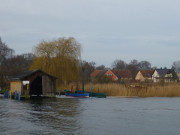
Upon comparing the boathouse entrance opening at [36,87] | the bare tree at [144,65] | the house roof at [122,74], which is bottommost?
the boathouse entrance opening at [36,87]

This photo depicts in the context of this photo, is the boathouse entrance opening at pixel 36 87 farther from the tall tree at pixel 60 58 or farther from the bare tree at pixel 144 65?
the bare tree at pixel 144 65

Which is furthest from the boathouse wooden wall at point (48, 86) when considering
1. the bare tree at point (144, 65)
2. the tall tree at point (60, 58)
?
the bare tree at point (144, 65)

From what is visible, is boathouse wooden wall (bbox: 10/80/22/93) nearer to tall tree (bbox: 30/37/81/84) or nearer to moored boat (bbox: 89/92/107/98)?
tall tree (bbox: 30/37/81/84)

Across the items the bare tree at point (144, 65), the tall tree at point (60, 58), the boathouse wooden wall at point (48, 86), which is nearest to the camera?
the boathouse wooden wall at point (48, 86)

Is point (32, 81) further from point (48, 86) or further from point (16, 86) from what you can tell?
point (16, 86)

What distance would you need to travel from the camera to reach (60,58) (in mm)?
55625

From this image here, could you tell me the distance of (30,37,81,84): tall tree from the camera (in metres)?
55.2

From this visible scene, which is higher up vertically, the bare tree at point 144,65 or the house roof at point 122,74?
the bare tree at point 144,65

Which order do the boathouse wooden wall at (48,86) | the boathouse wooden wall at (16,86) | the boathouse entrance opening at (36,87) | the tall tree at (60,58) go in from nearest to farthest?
the boathouse wooden wall at (16,86) → the boathouse wooden wall at (48,86) → the boathouse entrance opening at (36,87) → the tall tree at (60,58)

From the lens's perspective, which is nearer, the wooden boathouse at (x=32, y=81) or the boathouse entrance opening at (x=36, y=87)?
the wooden boathouse at (x=32, y=81)

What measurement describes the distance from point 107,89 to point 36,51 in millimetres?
17146

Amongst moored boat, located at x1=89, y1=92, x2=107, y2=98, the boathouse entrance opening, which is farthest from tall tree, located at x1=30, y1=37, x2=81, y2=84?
moored boat, located at x1=89, y1=92, x2=107, y2=98

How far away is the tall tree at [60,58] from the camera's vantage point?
181 feet

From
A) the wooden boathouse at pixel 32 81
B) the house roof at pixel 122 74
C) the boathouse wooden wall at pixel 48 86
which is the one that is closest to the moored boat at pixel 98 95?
the wooden boathouse at pixel 32 81
